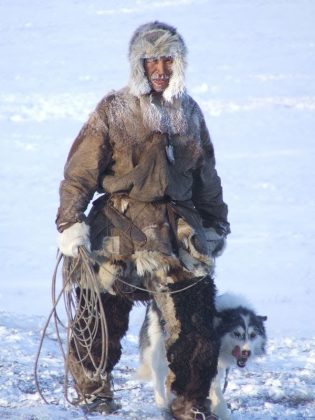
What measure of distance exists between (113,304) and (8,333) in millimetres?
2496

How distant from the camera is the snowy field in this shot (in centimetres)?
636

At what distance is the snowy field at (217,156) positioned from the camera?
6355 mm

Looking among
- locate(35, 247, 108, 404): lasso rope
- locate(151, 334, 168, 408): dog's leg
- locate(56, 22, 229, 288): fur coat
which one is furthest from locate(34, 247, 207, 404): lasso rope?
locate(151, 334, 168, 408): dog's leg

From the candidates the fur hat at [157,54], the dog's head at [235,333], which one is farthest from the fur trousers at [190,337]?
the dog's head at [235,333]

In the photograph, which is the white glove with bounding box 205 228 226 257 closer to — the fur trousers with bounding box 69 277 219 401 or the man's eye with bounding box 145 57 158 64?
the fur trousers with bounding box 69 277 219 401

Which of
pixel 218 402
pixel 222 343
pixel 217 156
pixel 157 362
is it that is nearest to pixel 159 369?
pixel 157 362

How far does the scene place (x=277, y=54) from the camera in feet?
95.0

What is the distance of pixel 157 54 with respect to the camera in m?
4.81

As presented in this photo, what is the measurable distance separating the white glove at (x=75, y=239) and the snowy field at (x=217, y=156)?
820mm

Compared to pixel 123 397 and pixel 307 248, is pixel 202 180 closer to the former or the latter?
pixel 123 397

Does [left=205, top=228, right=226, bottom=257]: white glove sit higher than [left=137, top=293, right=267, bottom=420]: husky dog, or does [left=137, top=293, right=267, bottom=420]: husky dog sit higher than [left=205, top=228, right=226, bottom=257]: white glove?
[left=205, top=228, right=226, bottom=257]: white glove

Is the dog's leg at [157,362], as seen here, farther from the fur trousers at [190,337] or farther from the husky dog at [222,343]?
the fur trousers at [190,337]

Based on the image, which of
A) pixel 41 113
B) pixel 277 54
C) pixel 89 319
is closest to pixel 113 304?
pixel 89 319

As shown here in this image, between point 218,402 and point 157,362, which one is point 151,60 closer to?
point 157,362
